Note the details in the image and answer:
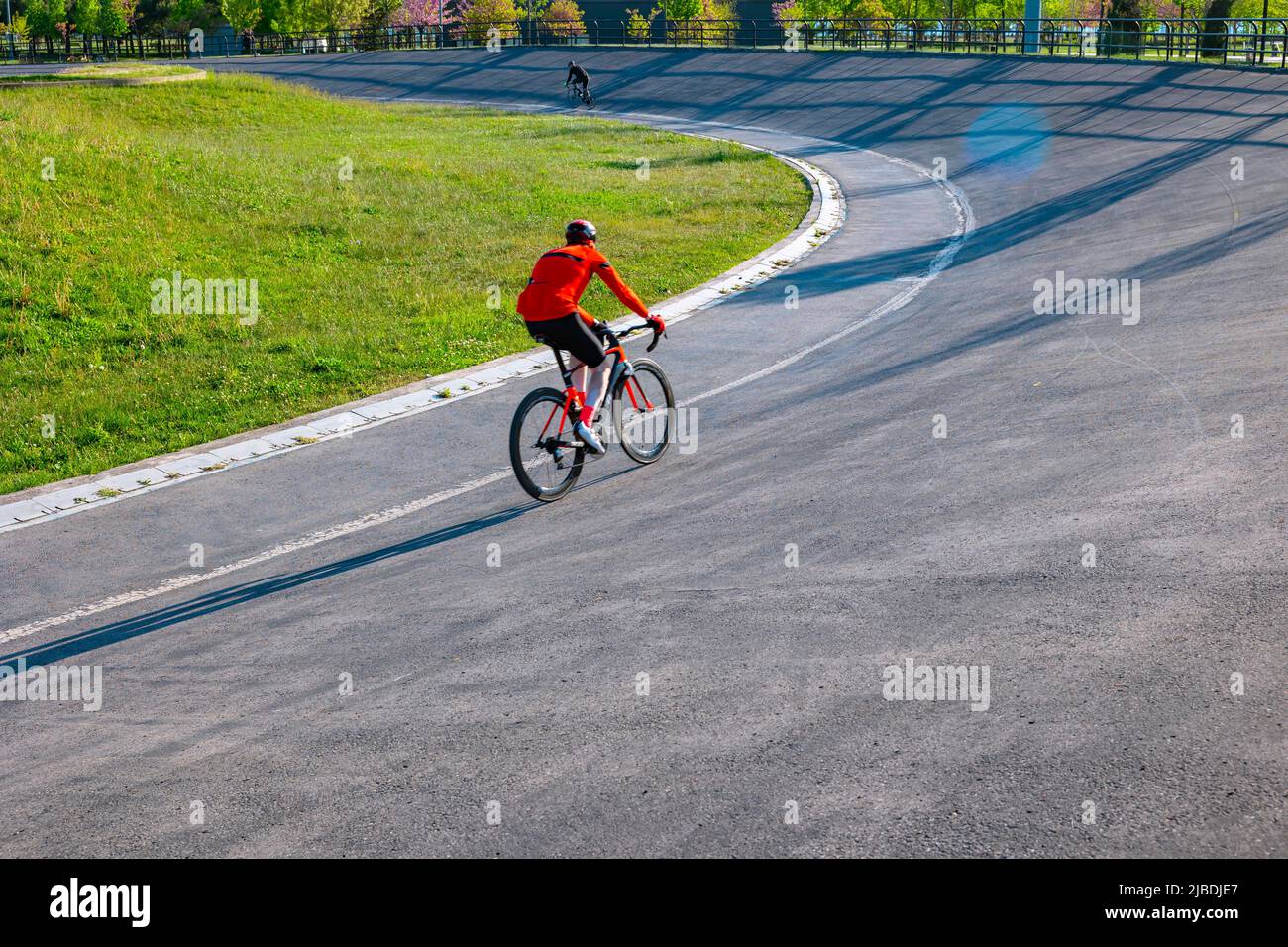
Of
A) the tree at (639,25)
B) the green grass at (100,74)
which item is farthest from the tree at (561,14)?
the green grass at (100,74)

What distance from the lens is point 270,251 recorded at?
1967 centimetres

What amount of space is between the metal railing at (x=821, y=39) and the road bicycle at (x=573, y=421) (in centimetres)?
3090

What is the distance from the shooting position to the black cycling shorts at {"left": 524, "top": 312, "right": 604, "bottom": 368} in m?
9.72

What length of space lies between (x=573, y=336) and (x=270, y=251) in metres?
11.5

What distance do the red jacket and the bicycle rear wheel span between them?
63 cm

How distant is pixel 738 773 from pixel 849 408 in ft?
22.2

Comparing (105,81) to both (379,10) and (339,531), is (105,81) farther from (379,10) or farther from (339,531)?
(379,10)

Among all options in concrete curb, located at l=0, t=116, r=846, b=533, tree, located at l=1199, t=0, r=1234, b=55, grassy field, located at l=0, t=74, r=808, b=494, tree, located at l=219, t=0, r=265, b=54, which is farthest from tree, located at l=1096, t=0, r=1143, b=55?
tree, located at l=219, t=0, r=265, b=54

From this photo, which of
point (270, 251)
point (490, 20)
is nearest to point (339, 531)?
point (270, 251)

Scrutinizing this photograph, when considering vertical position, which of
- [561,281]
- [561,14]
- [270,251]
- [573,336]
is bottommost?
[573,336]

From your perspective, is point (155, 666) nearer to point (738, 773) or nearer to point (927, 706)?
point (738, 773)

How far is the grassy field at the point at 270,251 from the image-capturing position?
13.4 metres
